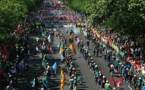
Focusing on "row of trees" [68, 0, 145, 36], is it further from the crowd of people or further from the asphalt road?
the asphalt road

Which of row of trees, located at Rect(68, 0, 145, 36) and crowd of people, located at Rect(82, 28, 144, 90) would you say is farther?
row of trees, located at Rect(68, 0, 145, 36)

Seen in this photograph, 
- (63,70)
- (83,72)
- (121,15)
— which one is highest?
(121,15)

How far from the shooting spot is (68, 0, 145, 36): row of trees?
216 feet

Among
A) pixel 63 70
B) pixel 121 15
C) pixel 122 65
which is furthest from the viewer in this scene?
pixel 121 15

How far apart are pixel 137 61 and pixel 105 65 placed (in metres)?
3.64

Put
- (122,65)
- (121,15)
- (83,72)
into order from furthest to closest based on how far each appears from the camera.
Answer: (121,15)
(83,72)
(122,65)

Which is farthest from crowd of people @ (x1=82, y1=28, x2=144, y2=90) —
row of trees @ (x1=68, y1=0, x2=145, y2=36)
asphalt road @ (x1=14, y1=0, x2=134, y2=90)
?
row of trees @ (x1=68, y1=0, x2=145, y2=36)

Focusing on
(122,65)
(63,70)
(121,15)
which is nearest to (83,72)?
(63,70)

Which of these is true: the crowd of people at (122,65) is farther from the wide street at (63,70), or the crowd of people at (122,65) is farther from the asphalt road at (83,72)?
the asphalt road at (83,72)

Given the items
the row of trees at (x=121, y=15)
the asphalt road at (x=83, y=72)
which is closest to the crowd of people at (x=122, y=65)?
the asphalt road at (x=83, y=72)

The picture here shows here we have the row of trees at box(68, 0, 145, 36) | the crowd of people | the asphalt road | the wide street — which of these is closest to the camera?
the wide street

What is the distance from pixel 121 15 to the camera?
68.2 meters

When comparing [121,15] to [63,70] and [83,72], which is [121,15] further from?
[63,70]

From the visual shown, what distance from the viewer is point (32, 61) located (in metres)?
60.4
